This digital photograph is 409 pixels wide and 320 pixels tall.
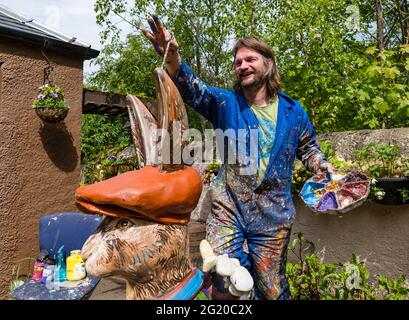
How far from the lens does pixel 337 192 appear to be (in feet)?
6.07

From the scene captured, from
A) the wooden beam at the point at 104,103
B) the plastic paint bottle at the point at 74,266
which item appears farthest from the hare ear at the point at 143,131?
the wooden beam at the point at 104,103

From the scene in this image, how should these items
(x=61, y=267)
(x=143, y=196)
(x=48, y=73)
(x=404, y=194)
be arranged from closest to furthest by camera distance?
(x=143, y=196), (x=404, y=194), (x=61, y=267), (x=48, y=73)

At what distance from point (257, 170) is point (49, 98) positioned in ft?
9.65

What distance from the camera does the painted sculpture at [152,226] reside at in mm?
1465

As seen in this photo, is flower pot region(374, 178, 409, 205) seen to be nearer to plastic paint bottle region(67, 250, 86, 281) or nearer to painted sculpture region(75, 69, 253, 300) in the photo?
painted sculpture region(75, 69, 253, 300)

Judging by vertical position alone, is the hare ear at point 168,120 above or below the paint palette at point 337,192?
above

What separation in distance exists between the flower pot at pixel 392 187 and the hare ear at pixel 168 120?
1805 mm

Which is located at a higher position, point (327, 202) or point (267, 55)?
point (267, 55)

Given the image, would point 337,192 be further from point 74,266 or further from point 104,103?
point 104,103

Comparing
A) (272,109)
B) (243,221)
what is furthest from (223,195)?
(272,109)

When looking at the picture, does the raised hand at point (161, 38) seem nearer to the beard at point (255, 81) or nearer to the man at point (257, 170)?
the man at point (257, 170)

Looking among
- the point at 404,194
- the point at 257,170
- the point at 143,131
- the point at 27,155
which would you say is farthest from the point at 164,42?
the point at 27,155
